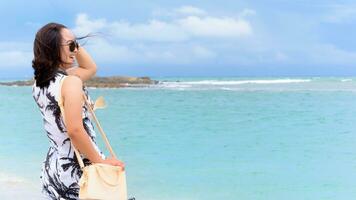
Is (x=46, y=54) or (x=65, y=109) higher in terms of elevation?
(x=46, y=54)

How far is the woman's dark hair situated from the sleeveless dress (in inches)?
1.1

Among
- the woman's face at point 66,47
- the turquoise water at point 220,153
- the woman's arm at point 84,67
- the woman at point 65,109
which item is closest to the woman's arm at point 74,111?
the woman at point 65,109

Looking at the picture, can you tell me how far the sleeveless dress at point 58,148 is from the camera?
1931 mm

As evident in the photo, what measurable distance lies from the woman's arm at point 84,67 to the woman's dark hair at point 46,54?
0.24m

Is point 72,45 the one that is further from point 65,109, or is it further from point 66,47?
point 65,109

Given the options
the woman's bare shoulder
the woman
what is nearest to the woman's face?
the woman

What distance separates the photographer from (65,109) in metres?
1.84

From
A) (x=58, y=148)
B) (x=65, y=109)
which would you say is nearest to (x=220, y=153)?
(x=58, y=148)

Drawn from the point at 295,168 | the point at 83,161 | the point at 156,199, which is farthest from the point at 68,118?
the point at 295,168

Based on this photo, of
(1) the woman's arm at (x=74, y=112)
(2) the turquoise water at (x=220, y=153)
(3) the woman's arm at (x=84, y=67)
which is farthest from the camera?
(2) the turquoise water at (x=220, y=153)

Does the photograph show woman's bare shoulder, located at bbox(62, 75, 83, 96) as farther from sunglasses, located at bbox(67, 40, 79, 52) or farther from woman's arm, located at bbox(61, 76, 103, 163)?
sunglasses, located at bbox(67, 40, 79, 52)

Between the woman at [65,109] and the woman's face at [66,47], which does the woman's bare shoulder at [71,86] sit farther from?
the woman's face at [66,47]

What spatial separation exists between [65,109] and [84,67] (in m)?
0.45

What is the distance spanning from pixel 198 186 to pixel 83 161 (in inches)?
167
